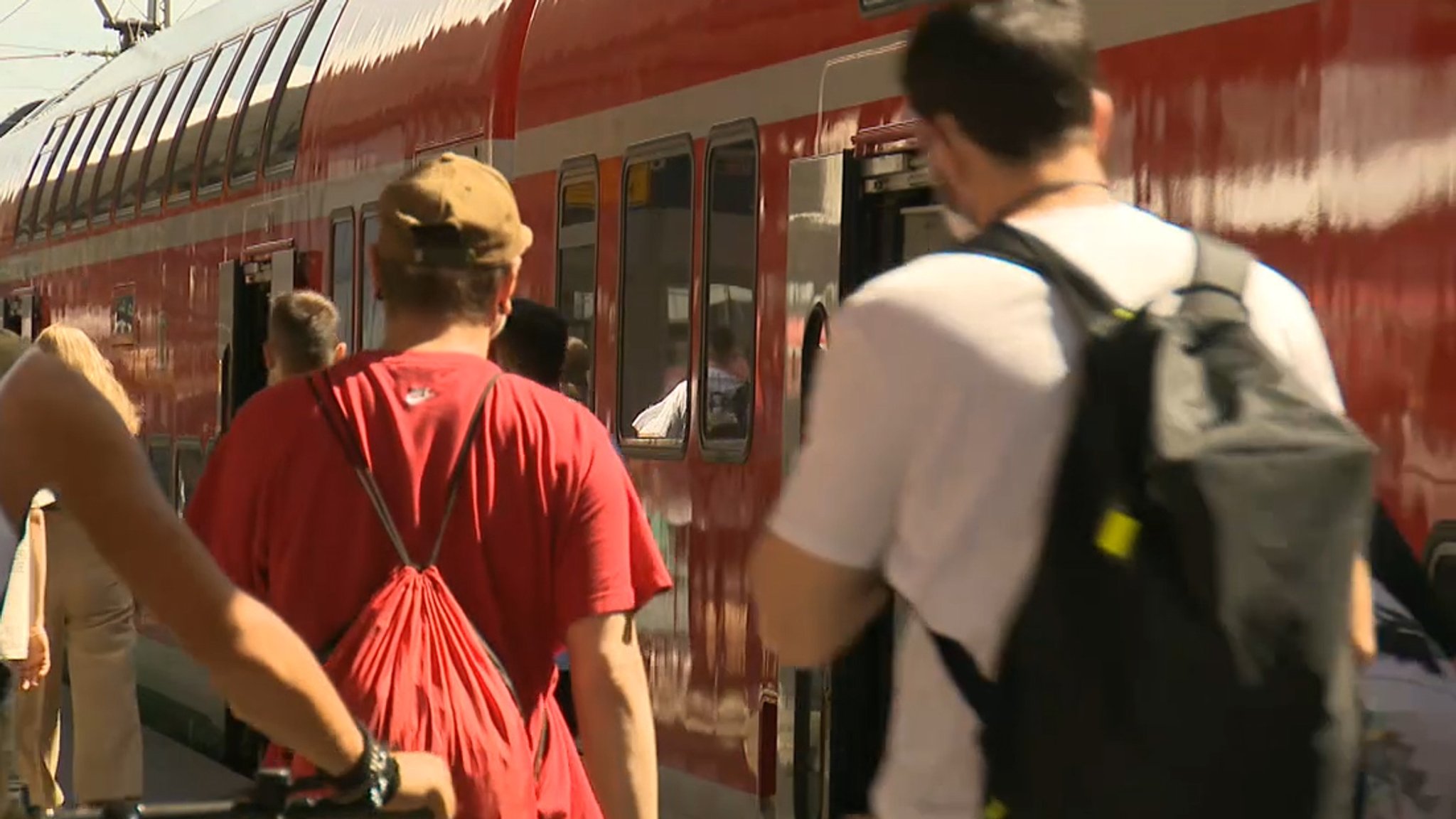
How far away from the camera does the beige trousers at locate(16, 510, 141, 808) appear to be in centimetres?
933

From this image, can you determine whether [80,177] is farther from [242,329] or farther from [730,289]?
[730,289]

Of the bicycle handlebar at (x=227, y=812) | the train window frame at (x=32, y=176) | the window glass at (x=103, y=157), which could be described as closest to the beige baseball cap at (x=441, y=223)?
the bicycle handlebar at (x=227, y=812)

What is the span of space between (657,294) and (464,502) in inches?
175

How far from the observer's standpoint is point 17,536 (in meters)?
2.62

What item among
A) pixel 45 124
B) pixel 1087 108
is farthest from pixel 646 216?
pixel 45 124

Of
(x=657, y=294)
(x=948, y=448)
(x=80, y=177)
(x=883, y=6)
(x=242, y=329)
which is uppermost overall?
(x=80, y=177)

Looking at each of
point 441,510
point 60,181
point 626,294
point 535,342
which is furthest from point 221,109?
point 441,510

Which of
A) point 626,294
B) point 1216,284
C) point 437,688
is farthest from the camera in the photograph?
point 626,294

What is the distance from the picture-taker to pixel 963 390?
8.52 ft

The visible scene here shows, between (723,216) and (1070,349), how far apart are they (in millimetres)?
4922

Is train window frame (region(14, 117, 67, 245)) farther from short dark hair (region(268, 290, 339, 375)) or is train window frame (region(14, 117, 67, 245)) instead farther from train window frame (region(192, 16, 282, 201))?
short dark hair (region(268, 290, 339, 375))

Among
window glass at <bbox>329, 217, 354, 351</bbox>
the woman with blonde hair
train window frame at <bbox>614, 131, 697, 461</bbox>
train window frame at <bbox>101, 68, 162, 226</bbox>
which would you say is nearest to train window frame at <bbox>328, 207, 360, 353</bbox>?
window glass at <bbox>329, 217, 354, 351</bbox>

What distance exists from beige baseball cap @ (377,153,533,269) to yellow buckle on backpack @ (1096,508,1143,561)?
4.69ft

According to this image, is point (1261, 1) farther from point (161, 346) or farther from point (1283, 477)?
point (161, 346)
